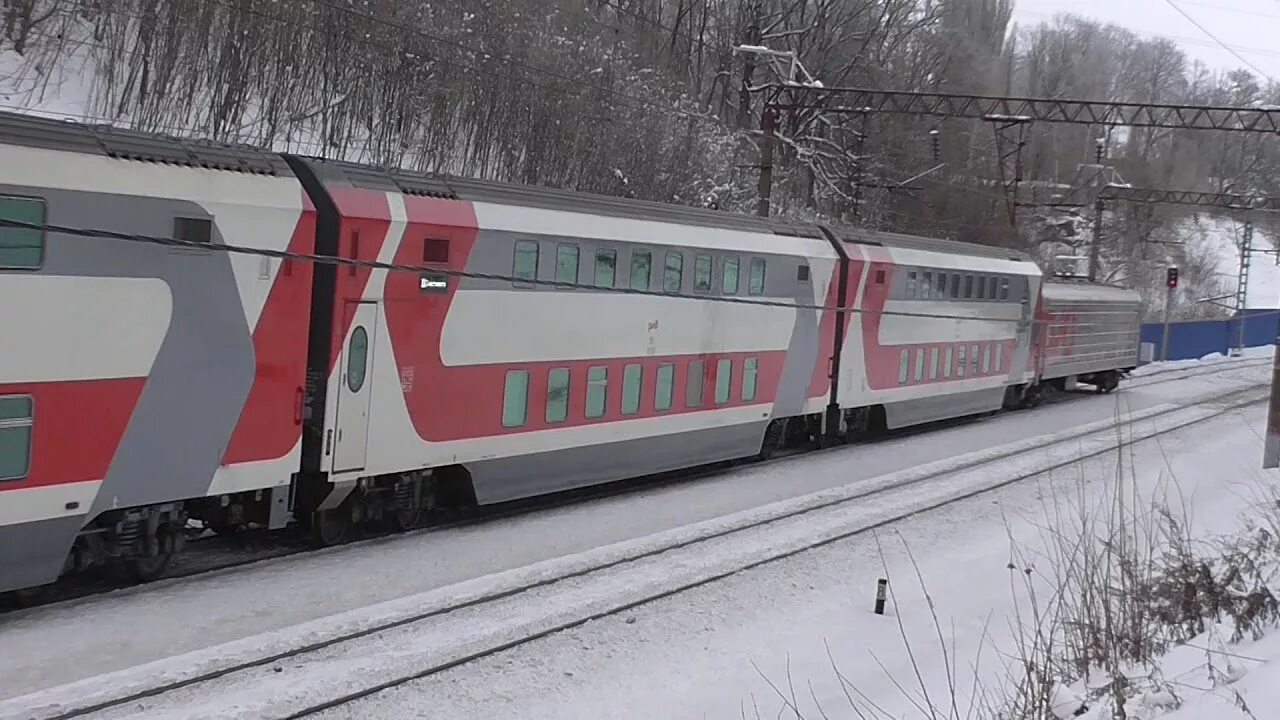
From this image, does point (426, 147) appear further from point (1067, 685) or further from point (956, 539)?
point (1067, 685)

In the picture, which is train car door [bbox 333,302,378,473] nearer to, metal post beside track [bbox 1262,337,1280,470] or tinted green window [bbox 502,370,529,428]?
tinted green window [bbox 502,370,529,428]

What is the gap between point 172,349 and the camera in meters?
10.8

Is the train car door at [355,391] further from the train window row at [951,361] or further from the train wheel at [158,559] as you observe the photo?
the train window row at [951,361]

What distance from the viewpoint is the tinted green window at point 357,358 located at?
1273 centimetres

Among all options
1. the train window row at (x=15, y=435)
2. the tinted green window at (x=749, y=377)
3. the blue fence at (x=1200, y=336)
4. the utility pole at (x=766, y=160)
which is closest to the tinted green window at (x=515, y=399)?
the tinted green window at (x=749, y=377)

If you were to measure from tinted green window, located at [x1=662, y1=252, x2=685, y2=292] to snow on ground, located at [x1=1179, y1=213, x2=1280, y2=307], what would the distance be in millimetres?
88398

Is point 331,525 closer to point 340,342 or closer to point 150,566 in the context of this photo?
point 340,342

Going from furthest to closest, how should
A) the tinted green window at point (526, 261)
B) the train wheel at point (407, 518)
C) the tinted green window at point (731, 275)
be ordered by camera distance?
the tinted green window at point (731, 275) → the tinted green window at point (526, 261) → the train wheel at point (407, 518)

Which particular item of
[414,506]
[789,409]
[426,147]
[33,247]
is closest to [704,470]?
[789,409]

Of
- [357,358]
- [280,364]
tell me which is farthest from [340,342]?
[280,364]

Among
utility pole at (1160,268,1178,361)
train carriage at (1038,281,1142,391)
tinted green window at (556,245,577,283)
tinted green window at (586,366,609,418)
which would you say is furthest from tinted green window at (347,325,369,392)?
utility pole at (1160,268,1178,361)

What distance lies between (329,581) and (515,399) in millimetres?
3860

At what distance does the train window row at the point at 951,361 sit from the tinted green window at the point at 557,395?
431 inches

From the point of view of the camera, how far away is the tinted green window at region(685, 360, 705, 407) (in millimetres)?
18453
